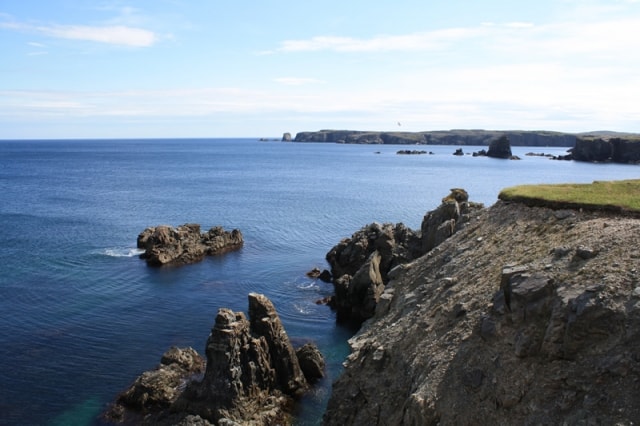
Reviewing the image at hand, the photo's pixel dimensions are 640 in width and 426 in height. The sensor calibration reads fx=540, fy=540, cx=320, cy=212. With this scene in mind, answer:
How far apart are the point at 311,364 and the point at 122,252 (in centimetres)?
4552

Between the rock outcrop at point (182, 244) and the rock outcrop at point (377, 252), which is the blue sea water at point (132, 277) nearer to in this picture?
the rock outcrop at point (182, 244)

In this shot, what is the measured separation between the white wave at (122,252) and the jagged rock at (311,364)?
42619 mm

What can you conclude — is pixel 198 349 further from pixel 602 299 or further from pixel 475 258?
pixel 602 299

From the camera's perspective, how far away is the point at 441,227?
43625mm

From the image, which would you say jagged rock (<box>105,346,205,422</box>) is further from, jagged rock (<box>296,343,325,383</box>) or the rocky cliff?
the rocky cliff

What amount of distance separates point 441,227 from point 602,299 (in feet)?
82.4

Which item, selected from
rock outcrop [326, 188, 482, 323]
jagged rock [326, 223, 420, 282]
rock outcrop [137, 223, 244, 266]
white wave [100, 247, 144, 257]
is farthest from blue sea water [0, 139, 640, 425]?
jagged rock [326, 223, 420, 282]

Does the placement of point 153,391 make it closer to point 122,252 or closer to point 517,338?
point 517,338

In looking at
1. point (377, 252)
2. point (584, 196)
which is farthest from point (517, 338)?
point (377, 252)

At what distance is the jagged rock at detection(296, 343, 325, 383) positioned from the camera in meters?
37.0

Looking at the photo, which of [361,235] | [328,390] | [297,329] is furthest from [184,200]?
[328,390]

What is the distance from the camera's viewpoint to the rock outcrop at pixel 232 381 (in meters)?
30.6

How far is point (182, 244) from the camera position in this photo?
7375cm

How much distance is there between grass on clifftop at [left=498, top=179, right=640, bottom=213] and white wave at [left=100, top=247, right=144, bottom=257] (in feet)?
177
